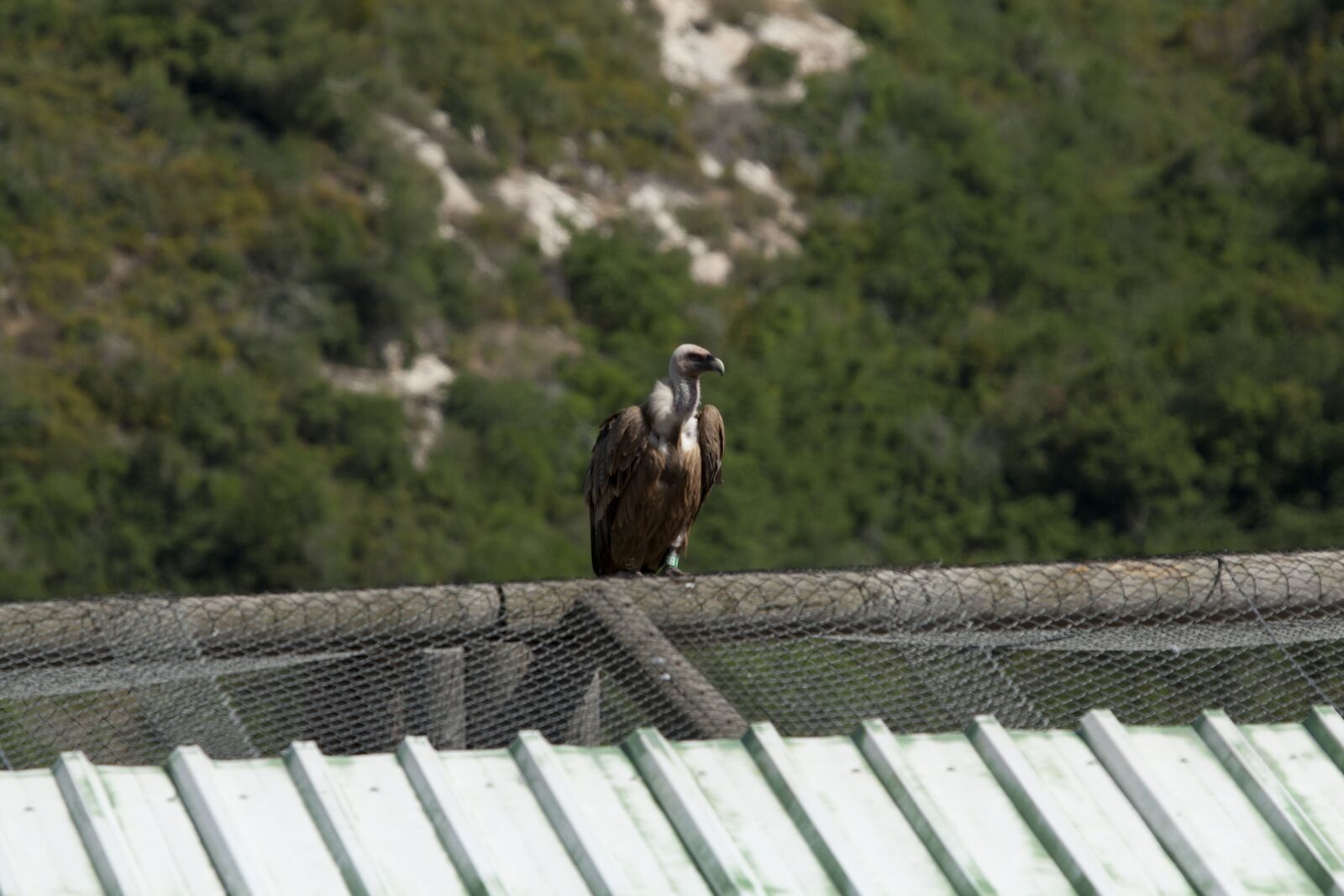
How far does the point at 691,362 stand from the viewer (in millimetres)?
9500

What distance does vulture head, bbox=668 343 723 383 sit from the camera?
9.45 m

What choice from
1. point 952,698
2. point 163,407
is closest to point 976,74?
point 163,407

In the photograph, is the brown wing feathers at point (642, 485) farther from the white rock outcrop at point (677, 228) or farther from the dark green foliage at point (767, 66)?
the dark green foliage at point (767, 66)

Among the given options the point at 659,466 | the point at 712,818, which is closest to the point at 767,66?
the point at 659,466

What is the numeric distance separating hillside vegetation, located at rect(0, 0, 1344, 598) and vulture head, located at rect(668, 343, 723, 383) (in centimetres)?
2323

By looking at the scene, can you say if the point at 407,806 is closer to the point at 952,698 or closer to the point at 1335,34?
the point at 952,698

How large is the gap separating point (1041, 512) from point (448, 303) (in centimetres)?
1029

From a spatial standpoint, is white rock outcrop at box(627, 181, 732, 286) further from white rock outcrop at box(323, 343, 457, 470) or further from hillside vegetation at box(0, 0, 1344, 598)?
white rock outcrop at box(323, 343, 457, 470)

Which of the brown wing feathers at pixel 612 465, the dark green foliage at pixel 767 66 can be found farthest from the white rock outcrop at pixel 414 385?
the brown wing feathers at pixel 612 465

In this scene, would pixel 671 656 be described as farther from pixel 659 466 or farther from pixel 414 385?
pixel 414 385

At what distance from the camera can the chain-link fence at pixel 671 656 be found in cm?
607

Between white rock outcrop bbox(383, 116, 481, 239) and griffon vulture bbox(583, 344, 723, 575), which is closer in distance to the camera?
griffon vulture bbox(583, 344, 723, 575)

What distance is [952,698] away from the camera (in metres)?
6.23

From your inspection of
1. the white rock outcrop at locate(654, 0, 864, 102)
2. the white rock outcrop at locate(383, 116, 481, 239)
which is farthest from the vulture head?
the white rock outcrop at locate(654, 0, 864, 102)
